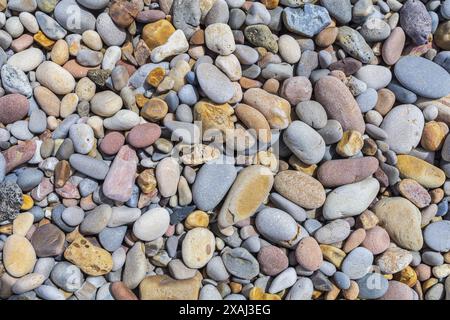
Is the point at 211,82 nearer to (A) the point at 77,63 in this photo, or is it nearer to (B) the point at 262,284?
(A) the point at 77,63

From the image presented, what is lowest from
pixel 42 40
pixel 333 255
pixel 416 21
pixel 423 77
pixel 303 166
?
pixel 333 255

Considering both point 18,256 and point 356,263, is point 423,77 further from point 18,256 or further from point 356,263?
point 18,256

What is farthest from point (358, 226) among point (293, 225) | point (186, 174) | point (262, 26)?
point (262, 26)

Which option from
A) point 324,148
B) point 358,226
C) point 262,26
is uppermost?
point 262,26

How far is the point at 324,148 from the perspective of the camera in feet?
3.74

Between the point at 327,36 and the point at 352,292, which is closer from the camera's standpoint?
the point at 352,292

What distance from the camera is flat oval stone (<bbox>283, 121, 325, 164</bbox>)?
112 centimetres

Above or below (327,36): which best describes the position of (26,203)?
below

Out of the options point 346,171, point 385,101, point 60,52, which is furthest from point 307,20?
point 60,52

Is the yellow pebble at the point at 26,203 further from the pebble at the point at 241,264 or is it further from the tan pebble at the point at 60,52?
the pebble at the point at 241,264

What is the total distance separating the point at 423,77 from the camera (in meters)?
1.20

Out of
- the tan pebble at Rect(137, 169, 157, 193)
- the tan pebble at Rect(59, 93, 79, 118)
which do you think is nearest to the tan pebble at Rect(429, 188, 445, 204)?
the tan pebble at Rect(137, 169, 157, 193)

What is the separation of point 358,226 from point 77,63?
0.82 meters

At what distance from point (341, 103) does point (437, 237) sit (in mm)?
413
